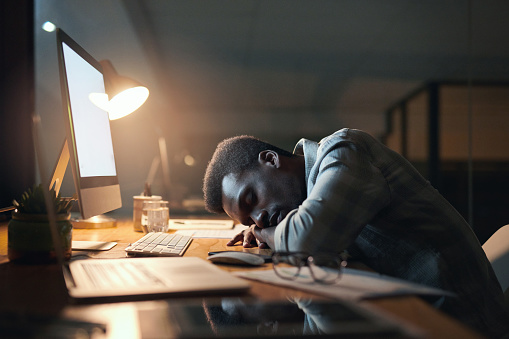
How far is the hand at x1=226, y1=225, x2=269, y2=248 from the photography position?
127 centimetres

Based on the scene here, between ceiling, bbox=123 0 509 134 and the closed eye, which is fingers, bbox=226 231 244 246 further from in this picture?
ceiling, bbox=123 0 509 134

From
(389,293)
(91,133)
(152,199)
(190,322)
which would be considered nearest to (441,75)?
(152,199)

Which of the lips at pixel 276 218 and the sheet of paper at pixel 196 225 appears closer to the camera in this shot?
the lips at pixel 276 218

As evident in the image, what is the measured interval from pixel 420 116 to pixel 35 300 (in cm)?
289

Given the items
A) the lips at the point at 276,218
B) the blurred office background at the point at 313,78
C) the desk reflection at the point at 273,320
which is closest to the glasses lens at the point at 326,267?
the desk reflection at the point at 273,320

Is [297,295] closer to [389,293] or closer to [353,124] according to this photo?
[389,293]

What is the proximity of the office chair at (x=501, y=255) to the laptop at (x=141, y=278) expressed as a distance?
902 mm

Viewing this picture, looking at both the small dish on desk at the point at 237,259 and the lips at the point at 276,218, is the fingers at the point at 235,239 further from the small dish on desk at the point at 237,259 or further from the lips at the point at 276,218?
the small dish on desk at the point at 237,259

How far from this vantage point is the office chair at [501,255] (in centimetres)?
119

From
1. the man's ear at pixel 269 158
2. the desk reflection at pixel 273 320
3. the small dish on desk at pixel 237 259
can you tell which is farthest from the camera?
the man's ear at pixel 269 158

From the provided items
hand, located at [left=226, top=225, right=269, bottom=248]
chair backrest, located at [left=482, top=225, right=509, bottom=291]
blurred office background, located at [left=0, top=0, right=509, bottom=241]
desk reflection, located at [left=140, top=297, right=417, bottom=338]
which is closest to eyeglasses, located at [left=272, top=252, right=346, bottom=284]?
desk reflection, located at [left=140, top=297, right=417, bottom=338]

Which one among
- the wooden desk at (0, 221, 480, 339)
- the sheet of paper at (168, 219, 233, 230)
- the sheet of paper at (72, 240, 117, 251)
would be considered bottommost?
the sheet of paper at (168, 219, 233, 230)

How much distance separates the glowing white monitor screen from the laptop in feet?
1.13

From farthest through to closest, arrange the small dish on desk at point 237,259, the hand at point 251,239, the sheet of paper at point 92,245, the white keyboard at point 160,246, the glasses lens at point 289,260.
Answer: the hand at point 251,239
the sheet of paper at point 92,245
the white keyboard at point 160,246
the small dish on desk at point 237,259
the glasses lens at point 289,260
